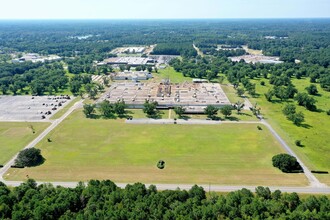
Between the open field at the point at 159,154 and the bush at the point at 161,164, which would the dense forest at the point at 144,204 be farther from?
the bush at the point at 161,164

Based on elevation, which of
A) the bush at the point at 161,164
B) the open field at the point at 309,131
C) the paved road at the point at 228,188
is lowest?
the open field at the point at 309,131

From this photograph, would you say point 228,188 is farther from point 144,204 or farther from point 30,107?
point 30,107

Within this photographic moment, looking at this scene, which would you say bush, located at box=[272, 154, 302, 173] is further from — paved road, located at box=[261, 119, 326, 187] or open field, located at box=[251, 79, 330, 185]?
open field, located at box=[251, 79, 330, 185]

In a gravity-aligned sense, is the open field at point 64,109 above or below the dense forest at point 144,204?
below

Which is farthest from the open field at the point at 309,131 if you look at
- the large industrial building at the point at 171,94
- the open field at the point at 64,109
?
the open field at the point at 64,109

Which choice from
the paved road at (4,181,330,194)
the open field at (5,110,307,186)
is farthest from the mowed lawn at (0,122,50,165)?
the paved road at (4,181,330,194)

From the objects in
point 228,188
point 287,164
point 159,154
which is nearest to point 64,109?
point 159,154

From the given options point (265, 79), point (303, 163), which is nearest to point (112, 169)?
point (303, 163)
